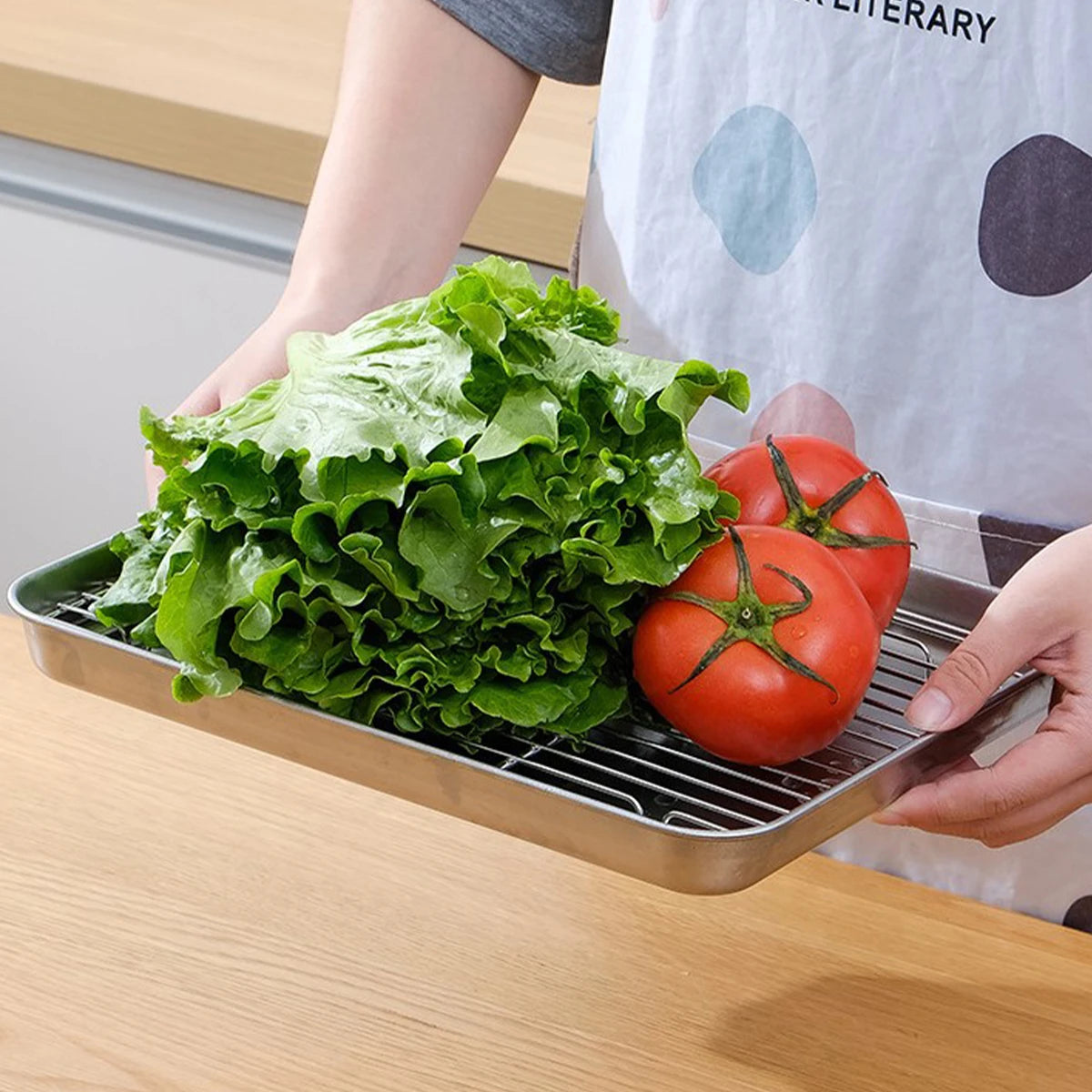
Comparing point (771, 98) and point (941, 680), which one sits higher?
point (771, 98)

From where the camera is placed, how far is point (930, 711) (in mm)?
683

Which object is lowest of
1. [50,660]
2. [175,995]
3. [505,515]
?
[175,995]

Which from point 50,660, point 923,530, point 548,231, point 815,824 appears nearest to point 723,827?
point 815,824

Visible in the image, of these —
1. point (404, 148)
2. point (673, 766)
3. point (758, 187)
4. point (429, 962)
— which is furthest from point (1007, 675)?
point (404, 148)

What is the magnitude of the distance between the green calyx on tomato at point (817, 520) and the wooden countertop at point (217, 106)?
0.79 m

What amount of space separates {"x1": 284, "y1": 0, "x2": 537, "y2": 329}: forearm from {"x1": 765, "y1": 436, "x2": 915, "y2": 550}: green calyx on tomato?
374 mm

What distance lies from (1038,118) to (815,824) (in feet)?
1.55

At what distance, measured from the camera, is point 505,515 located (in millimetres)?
656

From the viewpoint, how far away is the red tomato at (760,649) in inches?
26.3

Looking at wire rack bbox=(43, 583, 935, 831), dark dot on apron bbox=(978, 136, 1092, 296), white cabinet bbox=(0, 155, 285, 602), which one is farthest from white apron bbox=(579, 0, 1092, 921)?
white cabinet bbox=(0, 155, 285, 602)

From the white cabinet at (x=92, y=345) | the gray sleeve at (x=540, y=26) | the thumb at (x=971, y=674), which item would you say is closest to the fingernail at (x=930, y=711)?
the thumb at (x=971, y=674)

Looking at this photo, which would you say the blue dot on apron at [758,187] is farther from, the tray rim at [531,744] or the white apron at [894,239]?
the tray rim at [531,744]

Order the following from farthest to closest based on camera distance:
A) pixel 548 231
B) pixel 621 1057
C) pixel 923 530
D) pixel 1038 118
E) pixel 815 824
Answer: pixel 548 231
pixel 923 530
pixel 1038 118
pixel 621 1057
pixel 815 824

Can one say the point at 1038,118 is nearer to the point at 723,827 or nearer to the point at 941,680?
the point at 941,680
